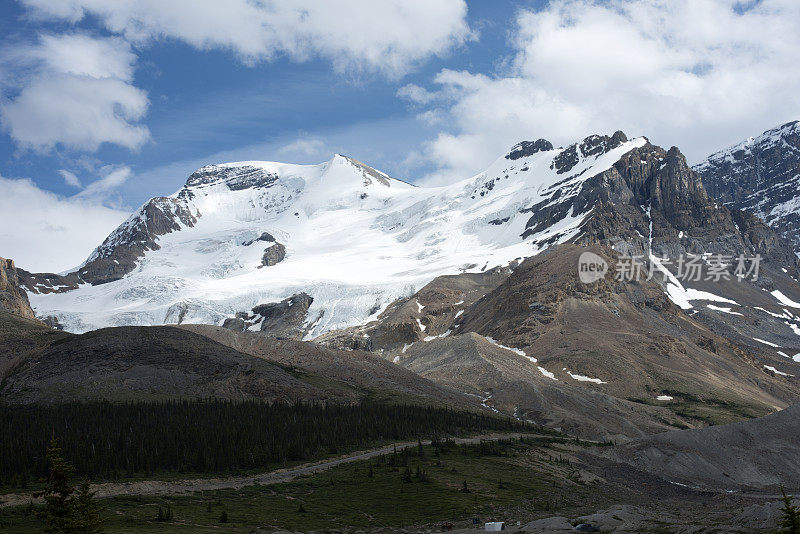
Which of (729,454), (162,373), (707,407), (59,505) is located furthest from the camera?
(707,407)

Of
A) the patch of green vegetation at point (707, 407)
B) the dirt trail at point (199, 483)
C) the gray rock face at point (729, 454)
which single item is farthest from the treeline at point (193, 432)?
the patch of green vegetation at point (707, 407)

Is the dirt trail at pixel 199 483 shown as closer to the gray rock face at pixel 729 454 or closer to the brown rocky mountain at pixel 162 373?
the brown rocky mountain at pixel 162 373

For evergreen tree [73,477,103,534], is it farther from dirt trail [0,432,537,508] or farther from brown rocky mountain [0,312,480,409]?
brown rocky mountain [0,312,480,409]

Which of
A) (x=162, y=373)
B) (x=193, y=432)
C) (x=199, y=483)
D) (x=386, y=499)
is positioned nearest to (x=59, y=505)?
(x=386, y=499)

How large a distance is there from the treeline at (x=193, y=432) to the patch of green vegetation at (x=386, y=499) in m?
11.1

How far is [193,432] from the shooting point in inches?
3398

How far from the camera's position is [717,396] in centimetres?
18025

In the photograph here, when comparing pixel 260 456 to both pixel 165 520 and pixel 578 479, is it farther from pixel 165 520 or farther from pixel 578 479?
pixel 578 479

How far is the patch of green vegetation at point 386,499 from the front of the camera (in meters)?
53.0

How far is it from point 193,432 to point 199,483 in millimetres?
14918

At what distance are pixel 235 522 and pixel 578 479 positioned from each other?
151 ft

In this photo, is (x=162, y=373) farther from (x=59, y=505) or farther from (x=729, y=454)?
(x=729, y=454)

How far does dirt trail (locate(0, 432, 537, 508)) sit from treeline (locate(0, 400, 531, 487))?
3073 mm

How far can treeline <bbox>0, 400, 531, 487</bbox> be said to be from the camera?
73.9 metres
